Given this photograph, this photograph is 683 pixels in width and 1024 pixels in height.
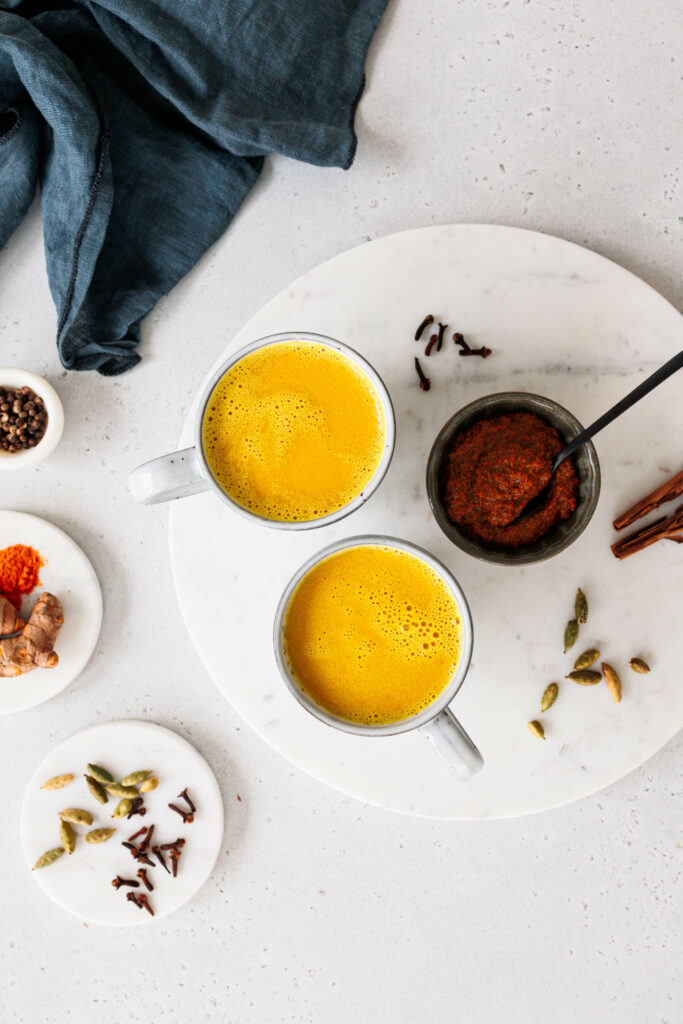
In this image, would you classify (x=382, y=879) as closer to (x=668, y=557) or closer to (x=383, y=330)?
(x=668, y=557)

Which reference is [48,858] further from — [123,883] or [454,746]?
[454,746]

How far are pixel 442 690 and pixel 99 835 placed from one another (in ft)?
2.07

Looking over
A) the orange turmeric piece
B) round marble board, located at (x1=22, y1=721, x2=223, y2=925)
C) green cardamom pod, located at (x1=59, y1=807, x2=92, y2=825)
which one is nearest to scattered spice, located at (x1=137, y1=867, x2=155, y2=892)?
round marble board, located at (x1=22, y1=721, x2=223, y2=925)

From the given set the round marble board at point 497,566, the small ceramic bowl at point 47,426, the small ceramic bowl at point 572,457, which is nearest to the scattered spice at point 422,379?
the round marble board at point 497,566

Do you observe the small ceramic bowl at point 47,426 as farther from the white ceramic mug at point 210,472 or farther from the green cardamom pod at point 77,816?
the green cardamom pod at point 77,816

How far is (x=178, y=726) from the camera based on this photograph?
47.1 inches

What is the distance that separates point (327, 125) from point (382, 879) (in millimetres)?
1153

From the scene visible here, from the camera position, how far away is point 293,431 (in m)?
0.94

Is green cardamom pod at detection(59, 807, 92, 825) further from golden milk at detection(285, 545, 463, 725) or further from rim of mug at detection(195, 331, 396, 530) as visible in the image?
rim of mug at detection(195, 331, 396, 530)

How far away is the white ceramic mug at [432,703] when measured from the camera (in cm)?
88

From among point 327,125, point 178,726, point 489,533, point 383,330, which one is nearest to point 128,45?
point 327,125

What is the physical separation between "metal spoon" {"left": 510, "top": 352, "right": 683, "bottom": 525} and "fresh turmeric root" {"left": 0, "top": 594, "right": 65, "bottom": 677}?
70 cm

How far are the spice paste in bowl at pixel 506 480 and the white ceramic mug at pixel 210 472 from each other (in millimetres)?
105

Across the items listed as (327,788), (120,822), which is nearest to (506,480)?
(327,788)
